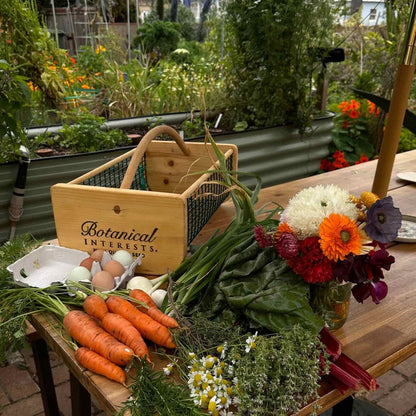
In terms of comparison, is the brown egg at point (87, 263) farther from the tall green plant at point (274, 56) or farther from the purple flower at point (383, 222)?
the tall green plant at point (274, 56)

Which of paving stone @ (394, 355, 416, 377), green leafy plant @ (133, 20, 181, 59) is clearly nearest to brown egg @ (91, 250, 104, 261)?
paving stone @ (394, 355, 416, 377)

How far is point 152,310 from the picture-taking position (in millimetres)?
1069

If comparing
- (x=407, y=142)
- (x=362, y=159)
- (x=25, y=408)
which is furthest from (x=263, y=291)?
(x=407, y=142)

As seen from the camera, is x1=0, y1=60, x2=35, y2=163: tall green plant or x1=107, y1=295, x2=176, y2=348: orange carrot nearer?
x1=107, y1=295, x2=176, y2=348: orange carrot

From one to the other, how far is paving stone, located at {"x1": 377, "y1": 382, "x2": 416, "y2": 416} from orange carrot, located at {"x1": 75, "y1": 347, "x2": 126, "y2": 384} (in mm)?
1708

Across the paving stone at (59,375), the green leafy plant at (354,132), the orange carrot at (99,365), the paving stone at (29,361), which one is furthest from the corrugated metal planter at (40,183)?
the green leafy plant at (354,132)

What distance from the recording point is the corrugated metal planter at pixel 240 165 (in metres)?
2.43

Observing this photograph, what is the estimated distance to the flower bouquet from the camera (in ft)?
2.98

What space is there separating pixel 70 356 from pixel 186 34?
41.4 feet

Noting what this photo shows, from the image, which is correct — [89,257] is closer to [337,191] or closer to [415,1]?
[337,191]

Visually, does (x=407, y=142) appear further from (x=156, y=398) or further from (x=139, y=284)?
(x=156, y=398)

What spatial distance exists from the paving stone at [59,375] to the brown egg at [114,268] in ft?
4.26

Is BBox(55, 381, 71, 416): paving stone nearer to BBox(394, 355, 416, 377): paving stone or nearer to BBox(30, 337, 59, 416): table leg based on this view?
BBox(30, 337, 59, 416): table leg

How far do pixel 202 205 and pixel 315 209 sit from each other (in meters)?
0.64
